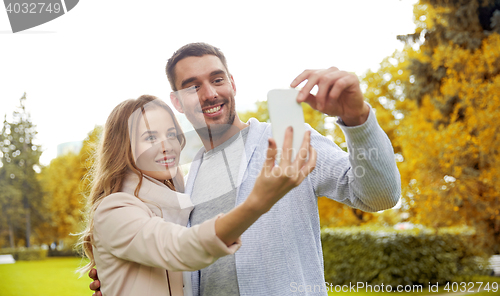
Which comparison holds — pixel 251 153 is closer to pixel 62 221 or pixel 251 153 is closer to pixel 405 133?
pixel 405 133

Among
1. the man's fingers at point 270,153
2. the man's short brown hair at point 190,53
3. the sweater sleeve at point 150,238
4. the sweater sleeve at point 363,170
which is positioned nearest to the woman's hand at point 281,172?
the man's fingers at point 270,153

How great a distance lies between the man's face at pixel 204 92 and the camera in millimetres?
1902

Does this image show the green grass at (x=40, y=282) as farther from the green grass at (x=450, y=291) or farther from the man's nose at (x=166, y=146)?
the man's nose at (x=166, y=146)

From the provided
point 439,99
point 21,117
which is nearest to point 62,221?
point 21,117

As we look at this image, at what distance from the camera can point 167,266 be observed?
3.71ft

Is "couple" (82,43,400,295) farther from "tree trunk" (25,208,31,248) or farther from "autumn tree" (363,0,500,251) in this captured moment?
"tree trunk" (25,208,31,248)

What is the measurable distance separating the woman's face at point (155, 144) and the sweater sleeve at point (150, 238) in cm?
21

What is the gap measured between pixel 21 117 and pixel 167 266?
35.9 metres

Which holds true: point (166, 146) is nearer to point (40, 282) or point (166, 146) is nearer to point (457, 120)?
point (457, 120)

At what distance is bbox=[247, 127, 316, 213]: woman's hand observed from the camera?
0.93 meters

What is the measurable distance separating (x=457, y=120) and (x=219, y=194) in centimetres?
894

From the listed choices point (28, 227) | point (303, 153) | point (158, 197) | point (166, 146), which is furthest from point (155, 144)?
point (28, 227)

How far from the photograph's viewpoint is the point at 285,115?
1.01 m

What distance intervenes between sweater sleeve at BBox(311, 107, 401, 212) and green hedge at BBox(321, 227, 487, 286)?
793cm
